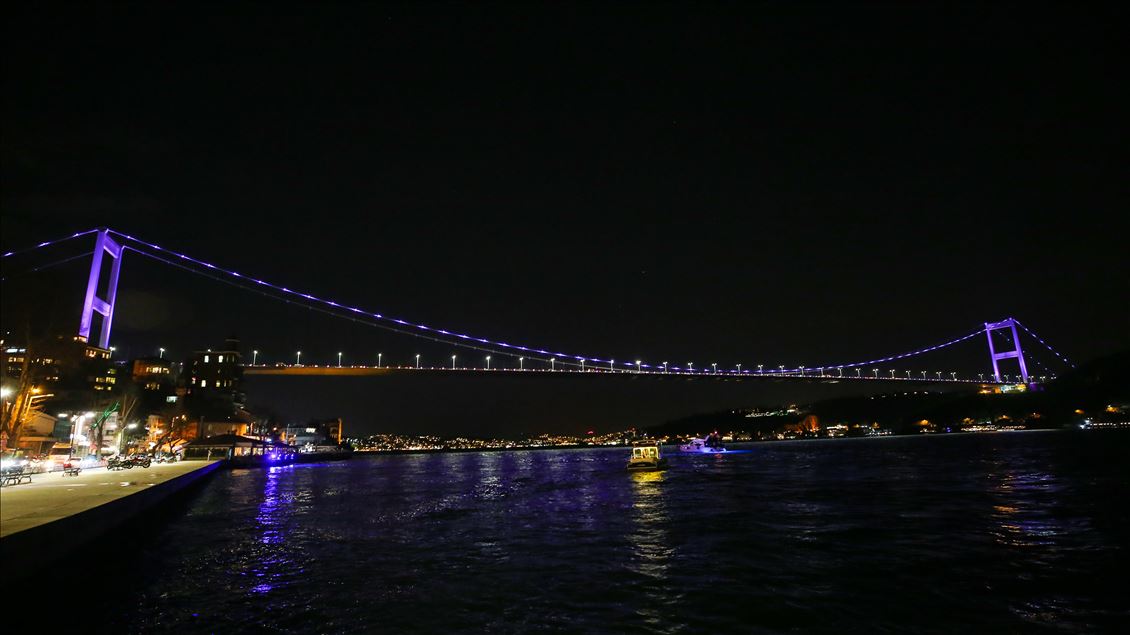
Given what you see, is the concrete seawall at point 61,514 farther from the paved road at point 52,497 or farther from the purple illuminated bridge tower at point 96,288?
the purple illuminated bridge tower at point 96,288

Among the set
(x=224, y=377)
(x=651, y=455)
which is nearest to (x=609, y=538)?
(x=651, y=455)

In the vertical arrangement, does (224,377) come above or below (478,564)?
above

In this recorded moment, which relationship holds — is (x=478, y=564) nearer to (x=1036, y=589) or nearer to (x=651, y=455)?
(x=1036, y=589)

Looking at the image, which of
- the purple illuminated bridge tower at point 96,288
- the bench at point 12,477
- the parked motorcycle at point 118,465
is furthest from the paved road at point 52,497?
the purple illuminated bridge tower at point 96,288

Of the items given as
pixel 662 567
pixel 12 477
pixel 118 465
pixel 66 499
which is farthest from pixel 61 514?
pixel 118 465

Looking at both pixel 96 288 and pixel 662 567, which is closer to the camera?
pixel 662 567

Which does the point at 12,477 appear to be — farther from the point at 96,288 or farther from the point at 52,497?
the point at 96,288

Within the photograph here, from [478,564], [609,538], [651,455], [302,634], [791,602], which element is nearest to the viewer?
[302,634]
